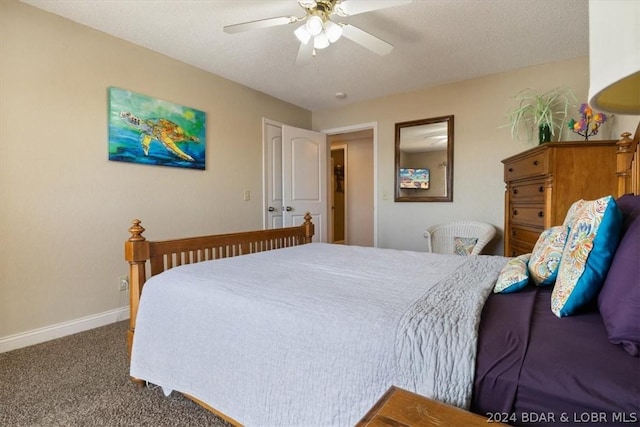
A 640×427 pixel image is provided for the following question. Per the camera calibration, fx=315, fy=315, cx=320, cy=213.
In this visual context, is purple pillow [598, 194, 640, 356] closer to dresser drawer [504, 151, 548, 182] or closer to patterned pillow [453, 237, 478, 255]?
dresser drawer [504, 151, 548, 182]

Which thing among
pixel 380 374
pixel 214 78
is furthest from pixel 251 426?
pixel 214 78

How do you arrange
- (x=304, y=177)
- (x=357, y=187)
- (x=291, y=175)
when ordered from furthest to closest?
(x=357, y=187) < (x=304, y=177) < (x=291, y=175)

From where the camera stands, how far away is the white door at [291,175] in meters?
3.99

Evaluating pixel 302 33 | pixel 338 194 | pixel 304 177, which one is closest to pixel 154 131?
pixel 302 33

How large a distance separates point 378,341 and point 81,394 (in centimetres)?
165

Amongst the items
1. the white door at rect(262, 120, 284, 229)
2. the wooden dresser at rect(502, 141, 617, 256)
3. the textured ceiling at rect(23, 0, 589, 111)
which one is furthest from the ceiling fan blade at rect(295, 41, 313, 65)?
the wooden dresser at rect(502, 141, 617, 256)

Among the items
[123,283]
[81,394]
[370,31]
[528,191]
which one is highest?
[370,31]

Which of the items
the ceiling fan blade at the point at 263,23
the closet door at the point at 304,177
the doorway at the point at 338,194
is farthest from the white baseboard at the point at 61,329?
the doorway at the point at 338,194

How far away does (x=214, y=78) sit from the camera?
11.0ft

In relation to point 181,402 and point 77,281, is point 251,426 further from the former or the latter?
point 77,281

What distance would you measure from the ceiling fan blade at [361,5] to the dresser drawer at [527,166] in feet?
4.84

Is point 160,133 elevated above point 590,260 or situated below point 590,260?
above

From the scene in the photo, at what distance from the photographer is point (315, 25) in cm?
183

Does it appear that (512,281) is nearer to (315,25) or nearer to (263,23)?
(315,25)
